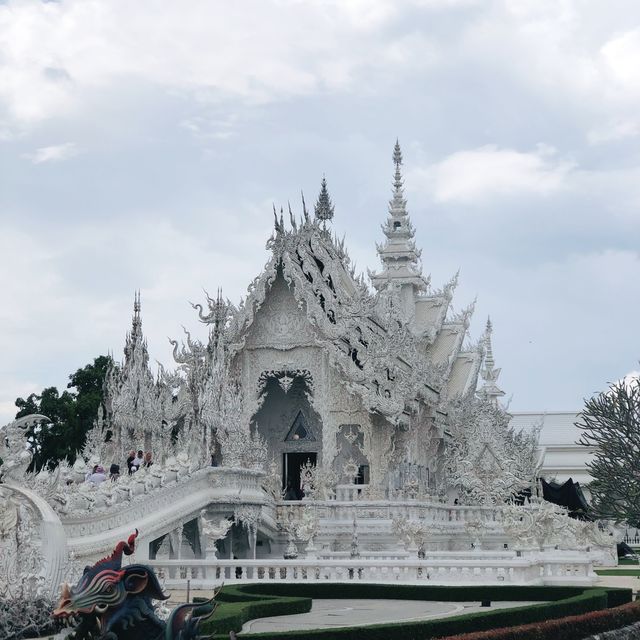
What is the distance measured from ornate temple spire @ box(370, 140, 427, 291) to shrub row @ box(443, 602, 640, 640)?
24999 mm

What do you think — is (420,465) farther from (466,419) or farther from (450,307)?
(450,307)

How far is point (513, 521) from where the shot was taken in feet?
73.0

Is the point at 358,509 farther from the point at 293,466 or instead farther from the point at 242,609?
the point at 242,609

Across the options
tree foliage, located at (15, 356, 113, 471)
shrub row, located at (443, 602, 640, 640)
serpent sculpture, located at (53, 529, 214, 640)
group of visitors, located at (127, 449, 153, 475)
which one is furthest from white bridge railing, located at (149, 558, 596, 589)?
tree foliage, located at (15, 356, 113, 471)

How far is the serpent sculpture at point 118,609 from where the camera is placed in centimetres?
757

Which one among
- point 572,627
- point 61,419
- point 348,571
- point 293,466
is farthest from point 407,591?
point 61,419

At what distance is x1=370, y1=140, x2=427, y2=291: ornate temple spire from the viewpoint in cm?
3981

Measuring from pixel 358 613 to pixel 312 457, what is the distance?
48.7 ft

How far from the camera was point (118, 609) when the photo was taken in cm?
766

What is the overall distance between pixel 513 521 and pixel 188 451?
21.4ft

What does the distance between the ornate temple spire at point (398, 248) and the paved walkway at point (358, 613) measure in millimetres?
23095

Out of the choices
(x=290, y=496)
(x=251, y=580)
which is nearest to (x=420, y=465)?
(x=290, y=496)

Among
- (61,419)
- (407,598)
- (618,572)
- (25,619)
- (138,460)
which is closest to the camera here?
(25,619)

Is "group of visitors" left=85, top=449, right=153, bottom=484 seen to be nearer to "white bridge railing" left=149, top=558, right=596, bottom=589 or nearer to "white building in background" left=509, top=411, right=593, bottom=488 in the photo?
"white bridge railing" left=149, top=558, right=596, bottom=589
